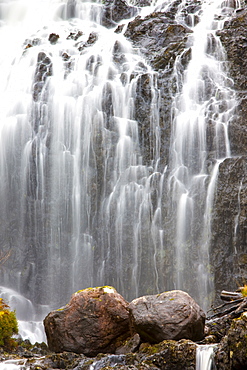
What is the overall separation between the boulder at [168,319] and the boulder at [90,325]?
1077 millimetres

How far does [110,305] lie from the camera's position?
39.7 ft

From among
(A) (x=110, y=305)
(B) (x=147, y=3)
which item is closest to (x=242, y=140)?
(A) (x=110, y=305)

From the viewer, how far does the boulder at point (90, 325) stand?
11.8 meters

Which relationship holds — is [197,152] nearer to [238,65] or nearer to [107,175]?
[107,175]

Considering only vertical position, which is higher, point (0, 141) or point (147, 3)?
point (147, 3)

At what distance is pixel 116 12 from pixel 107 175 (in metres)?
17.0

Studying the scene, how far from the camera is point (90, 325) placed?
11.8 m

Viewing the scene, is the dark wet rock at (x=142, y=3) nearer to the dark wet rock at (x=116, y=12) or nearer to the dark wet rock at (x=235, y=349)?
the dark wet rock at (x=116, y=12)

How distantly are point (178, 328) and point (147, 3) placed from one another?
29.3 m

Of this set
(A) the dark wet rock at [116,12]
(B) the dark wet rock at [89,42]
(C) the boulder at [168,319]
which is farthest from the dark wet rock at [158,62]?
(C) the boulder at [168,319]

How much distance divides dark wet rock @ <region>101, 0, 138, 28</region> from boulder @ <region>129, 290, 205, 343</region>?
1040 inches

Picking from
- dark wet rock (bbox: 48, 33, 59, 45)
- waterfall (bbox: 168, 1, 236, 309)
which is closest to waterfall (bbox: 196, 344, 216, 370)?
waterfall (bbox: 168, 1, 236, 309)

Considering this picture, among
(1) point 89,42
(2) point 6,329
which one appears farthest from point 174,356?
(1) point 89,42

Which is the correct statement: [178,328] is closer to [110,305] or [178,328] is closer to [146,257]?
[110,305]
